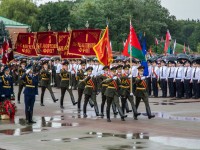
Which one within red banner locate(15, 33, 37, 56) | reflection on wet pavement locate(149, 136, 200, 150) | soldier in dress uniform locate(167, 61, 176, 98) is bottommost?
reflection on wet pavement locate(149, 136, 200, 150)

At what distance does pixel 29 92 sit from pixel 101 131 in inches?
142

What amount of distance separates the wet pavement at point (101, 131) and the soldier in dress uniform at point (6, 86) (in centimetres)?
87

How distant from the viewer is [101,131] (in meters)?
17.6

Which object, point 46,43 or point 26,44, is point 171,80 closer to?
point 46,43

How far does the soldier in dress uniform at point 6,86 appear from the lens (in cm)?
2164

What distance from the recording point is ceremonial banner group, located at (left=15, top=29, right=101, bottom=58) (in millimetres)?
25188

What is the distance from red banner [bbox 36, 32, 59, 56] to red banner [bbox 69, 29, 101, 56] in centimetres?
232

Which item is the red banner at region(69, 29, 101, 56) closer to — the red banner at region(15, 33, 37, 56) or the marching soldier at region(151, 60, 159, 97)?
the red banner at region(15, 33, 37, 56)

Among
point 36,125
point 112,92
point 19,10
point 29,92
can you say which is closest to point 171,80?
point 112,92

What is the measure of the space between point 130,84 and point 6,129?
4.72m

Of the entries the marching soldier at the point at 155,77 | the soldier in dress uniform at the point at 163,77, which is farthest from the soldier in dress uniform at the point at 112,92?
the marching soldier at the point at 155,77

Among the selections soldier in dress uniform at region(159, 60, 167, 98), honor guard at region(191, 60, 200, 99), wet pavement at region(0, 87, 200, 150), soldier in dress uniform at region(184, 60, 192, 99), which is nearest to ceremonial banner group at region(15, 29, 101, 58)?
wet pavement at region(0, 87, 200, 150)

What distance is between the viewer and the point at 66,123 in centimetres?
1961

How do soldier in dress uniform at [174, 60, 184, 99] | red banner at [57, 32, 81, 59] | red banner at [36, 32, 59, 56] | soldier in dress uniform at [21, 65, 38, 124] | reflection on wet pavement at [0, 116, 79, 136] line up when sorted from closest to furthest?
reflection on wet pavement at [0, 116, 79, 136], soldier in dress uniform at [21, 65, 38, 124], red banner at [57, 32, 81, 59], red banner at [36, 32, 59, 56], soldier in dress uniform at [174, 60, 184, 99]
